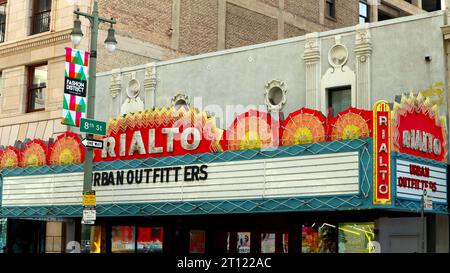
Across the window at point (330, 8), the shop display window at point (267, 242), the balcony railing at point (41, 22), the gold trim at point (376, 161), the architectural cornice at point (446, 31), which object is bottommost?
the shop display window at point (267, 242)

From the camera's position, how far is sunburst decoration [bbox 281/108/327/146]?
19.6 metres

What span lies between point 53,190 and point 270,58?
10.1 metres

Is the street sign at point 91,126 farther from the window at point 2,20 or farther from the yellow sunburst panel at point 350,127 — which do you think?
the window at point 2,20

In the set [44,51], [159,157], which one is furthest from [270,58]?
[44,51]

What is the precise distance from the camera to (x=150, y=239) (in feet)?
89.8

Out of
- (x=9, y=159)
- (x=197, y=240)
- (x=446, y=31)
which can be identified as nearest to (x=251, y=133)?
(x=446, y=31)

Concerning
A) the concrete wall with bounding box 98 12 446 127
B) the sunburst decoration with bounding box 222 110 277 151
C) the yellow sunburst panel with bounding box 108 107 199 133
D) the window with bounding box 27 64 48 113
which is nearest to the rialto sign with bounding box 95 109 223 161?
the yellow sunburst panel with bounding box 108 107 199 133

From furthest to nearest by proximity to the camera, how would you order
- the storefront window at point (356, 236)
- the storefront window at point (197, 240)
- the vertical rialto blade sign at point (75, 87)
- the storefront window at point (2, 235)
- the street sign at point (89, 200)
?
the storefront window at point (2, 235) < the storefront window at point (197, 240) < the vertical rialto blade sign at point (75, 87) < the storefront window at point (356, 236) < the street sign at point (89, 200)

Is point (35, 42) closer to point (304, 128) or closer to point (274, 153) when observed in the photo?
point (274, 153)

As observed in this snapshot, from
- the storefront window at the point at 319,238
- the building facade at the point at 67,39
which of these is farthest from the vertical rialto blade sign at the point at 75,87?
the storefront window at the point at 319,238

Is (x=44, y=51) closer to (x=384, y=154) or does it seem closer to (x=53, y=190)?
(x=53, y=190)

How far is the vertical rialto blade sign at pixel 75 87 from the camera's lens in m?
22.1

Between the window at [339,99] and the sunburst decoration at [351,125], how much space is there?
3.67 m

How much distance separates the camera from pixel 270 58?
2464 cm
